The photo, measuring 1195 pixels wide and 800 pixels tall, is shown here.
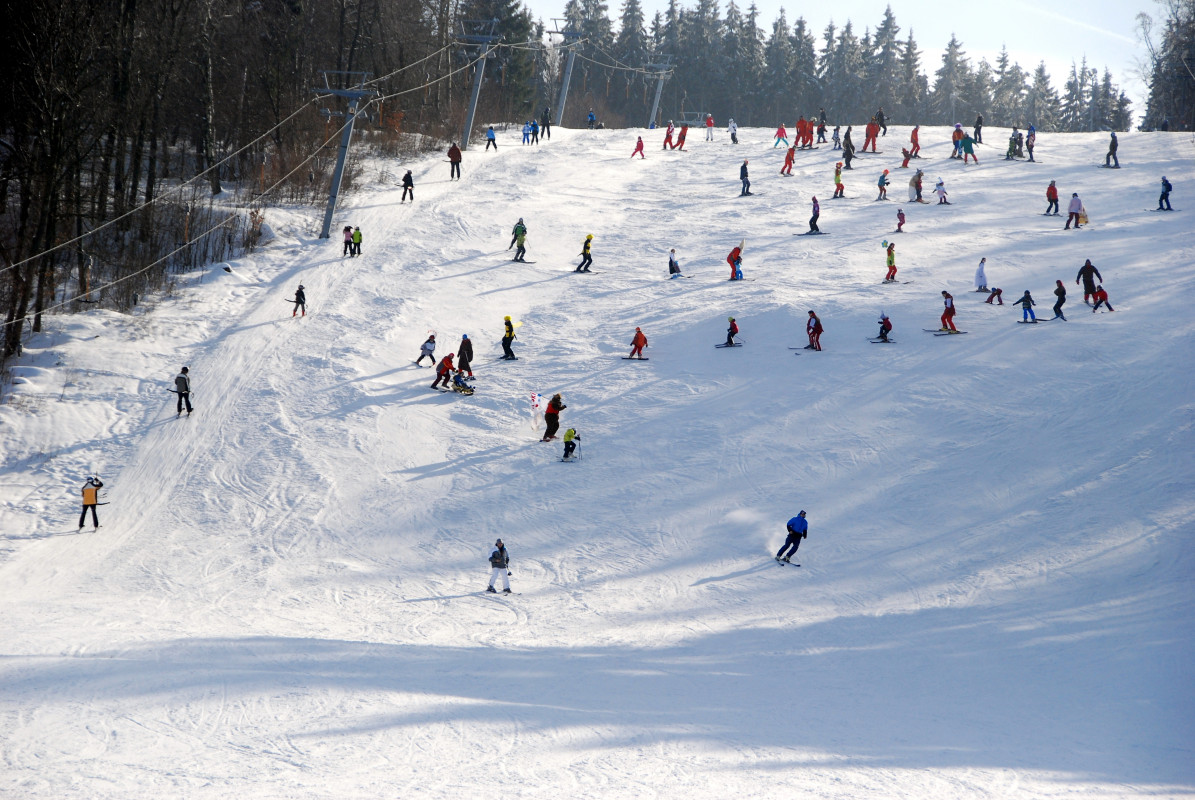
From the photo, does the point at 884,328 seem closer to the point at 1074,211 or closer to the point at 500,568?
the point at 1074,211

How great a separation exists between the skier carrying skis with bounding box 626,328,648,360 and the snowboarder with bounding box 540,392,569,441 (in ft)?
13.6

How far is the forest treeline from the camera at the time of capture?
72.2ft

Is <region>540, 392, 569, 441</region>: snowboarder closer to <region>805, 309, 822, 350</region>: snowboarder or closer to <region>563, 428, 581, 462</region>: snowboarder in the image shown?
<region>563, 428, 581, 462</region>: snowboarder

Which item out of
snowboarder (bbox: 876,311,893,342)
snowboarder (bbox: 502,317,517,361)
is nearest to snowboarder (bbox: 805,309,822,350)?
snowboarder (bbox: 876,311,893,342)

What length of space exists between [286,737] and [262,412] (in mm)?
12057

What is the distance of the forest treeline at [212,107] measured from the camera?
22016 mm

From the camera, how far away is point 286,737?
30.7 feet

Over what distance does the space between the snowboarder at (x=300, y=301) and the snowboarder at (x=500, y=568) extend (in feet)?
43.7

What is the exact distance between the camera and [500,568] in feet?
45.8

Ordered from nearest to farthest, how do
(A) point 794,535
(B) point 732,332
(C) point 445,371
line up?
(A) point 794,535
(C) point 445,371
(B) point 732,332

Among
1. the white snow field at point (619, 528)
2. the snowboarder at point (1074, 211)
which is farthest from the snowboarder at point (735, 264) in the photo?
the snowboarder at point (1074, 211)

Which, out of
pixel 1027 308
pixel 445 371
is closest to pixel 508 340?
pixel 445 371

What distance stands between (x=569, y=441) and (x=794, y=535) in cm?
560

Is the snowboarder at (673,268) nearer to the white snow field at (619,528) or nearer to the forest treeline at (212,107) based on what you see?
the white snow field at (619,528)
